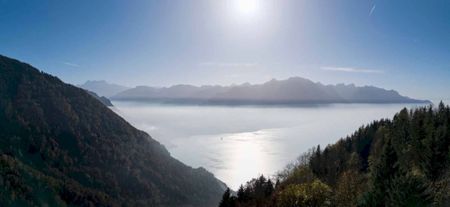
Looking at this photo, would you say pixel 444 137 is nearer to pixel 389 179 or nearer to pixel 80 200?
pixel 389 179

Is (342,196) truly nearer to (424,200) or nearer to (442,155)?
(424,200)

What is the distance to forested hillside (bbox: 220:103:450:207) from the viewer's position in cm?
2997

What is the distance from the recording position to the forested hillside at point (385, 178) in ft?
98.3

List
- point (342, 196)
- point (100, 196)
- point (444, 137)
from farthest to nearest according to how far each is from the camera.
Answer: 1. point (100, 196)
2. point (444, 137)
3. point (342, 196)

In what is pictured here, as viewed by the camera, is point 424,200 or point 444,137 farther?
point 444,137

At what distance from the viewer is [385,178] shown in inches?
1358

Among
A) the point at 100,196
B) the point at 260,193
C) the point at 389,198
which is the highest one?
the point at 389,198

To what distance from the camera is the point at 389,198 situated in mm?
30953

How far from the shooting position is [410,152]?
59.8 metres

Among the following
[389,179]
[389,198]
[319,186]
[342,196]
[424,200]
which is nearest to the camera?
[424,200]

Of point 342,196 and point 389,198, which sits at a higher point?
point 389,198

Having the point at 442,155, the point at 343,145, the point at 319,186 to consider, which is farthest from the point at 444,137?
the point at 343,145

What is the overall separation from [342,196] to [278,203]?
12407 mm

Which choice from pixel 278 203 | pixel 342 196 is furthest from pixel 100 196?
pixel 342 196
